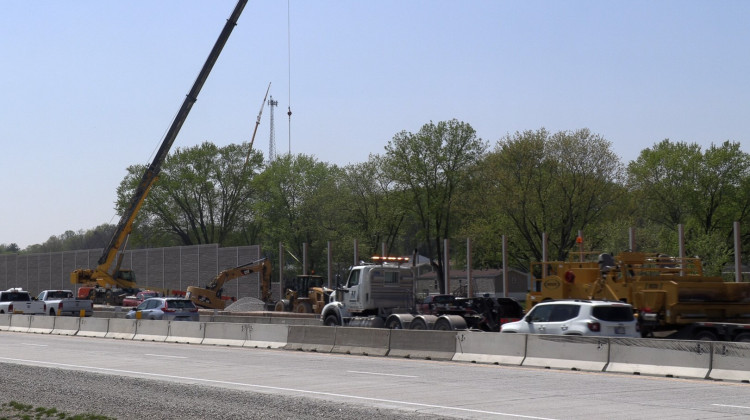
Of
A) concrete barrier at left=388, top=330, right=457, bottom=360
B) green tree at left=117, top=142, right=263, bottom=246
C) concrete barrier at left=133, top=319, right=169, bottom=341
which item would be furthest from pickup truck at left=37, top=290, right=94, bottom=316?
green tree at left=117, top=142, right=263, bottom=246

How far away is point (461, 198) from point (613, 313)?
54.7m

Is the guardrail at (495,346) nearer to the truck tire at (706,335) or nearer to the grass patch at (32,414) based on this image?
the truck tire at (706,335)

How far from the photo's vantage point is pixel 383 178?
8656 centimetres

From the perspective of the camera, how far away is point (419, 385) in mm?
18188

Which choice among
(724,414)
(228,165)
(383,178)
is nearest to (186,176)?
(228,165)

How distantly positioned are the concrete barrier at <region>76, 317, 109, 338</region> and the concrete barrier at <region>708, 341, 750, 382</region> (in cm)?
2712

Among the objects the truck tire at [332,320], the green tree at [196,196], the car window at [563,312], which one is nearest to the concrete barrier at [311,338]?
the truck tire at [332,320]

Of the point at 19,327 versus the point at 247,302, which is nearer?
the point at 19,327

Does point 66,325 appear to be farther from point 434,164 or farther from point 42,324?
point 434,164

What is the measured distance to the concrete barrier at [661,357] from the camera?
19.1m

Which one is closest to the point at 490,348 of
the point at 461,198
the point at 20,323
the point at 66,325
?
the point at 66,325

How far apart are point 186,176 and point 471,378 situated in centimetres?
8588

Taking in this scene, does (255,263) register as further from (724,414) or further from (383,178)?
(724,414)

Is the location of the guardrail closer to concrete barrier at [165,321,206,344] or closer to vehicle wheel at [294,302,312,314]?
concrete barrier at [165,321,206,344]
